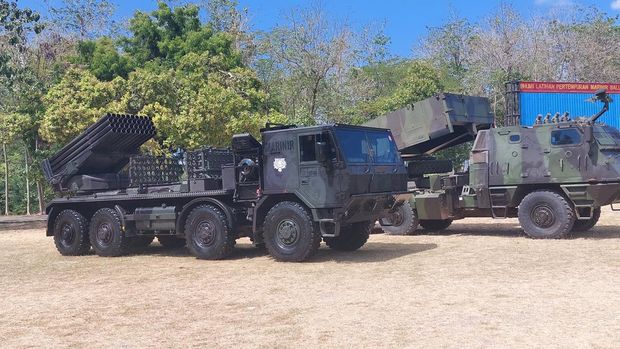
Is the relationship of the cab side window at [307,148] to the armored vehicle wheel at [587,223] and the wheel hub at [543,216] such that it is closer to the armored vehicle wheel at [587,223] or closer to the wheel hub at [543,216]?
the wheel hub at [543,216]

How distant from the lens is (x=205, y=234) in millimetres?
11219

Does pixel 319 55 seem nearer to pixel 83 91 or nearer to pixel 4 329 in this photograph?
pixel 83 91

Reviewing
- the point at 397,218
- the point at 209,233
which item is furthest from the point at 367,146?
the point at 397,218

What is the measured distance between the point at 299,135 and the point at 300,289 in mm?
2937

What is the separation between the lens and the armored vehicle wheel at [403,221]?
14.4 m

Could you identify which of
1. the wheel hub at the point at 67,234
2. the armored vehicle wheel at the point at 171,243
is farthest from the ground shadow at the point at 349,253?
the wheel hub at the point at 67,234

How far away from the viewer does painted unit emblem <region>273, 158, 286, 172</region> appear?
33.9ft

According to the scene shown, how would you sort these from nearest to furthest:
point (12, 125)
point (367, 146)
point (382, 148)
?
point (367, 146), point (382, 148), point (12, 125)

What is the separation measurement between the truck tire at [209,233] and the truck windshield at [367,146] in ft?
8.23

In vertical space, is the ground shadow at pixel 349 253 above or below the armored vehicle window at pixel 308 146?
below

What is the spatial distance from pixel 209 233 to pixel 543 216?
21.1ft

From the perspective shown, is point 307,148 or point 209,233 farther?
point 209,233

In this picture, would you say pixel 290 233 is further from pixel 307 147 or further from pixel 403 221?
pixel 403 221

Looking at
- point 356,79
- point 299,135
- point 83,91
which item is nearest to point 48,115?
point 83,91
